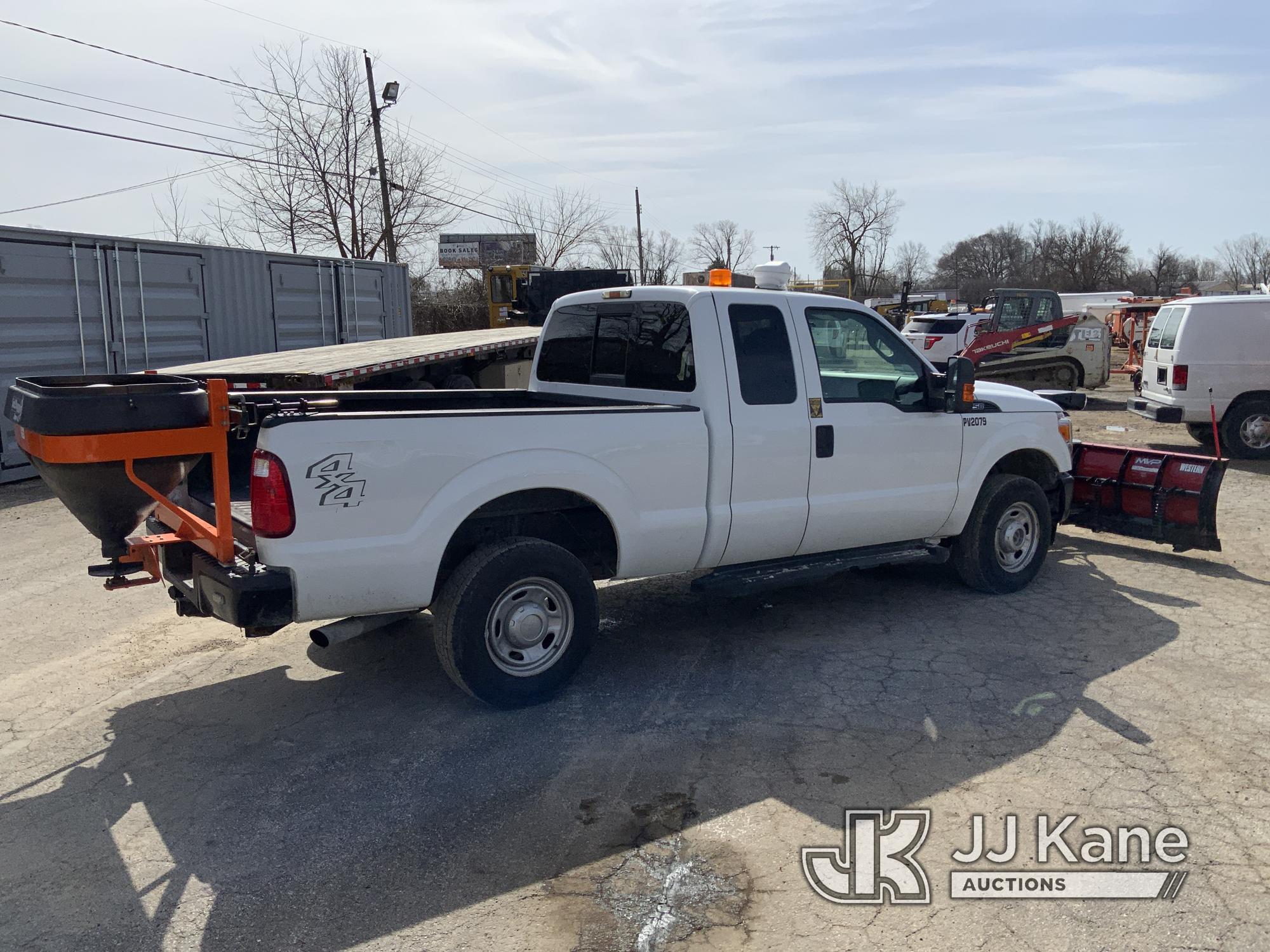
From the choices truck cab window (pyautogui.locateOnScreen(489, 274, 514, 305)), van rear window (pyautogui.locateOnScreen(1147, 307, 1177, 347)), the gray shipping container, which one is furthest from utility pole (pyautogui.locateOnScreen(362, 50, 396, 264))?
van rear window (pyautogui.locateOnScreen(1147, 307, 1177, 347))

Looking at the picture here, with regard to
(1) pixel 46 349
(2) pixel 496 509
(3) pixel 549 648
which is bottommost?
(3) pixel 549 648

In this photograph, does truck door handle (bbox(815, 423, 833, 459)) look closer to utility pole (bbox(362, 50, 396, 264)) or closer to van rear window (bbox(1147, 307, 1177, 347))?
van rear window (bbox(1147, 307, 1177, 347))

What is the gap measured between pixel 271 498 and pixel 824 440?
3.05 metres

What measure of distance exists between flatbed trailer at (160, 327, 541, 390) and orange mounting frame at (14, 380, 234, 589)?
393cm

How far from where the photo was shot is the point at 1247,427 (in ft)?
42.8

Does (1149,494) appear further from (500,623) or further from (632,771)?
(500,623)

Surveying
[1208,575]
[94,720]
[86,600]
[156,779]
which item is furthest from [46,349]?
[1208,575]

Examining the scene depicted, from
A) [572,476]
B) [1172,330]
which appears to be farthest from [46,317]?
[1172,330]

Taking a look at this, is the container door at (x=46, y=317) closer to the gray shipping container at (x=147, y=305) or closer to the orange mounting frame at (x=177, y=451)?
the gray shipping container at (x=147, y=305)

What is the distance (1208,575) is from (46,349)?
1258cm

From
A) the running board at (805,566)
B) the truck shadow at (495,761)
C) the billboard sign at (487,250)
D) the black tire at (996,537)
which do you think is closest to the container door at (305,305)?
the truck shadow at (495,761)

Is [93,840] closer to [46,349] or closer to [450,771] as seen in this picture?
[450,771]

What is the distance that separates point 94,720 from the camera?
491cm

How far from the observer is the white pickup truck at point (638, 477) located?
4.23 meters
